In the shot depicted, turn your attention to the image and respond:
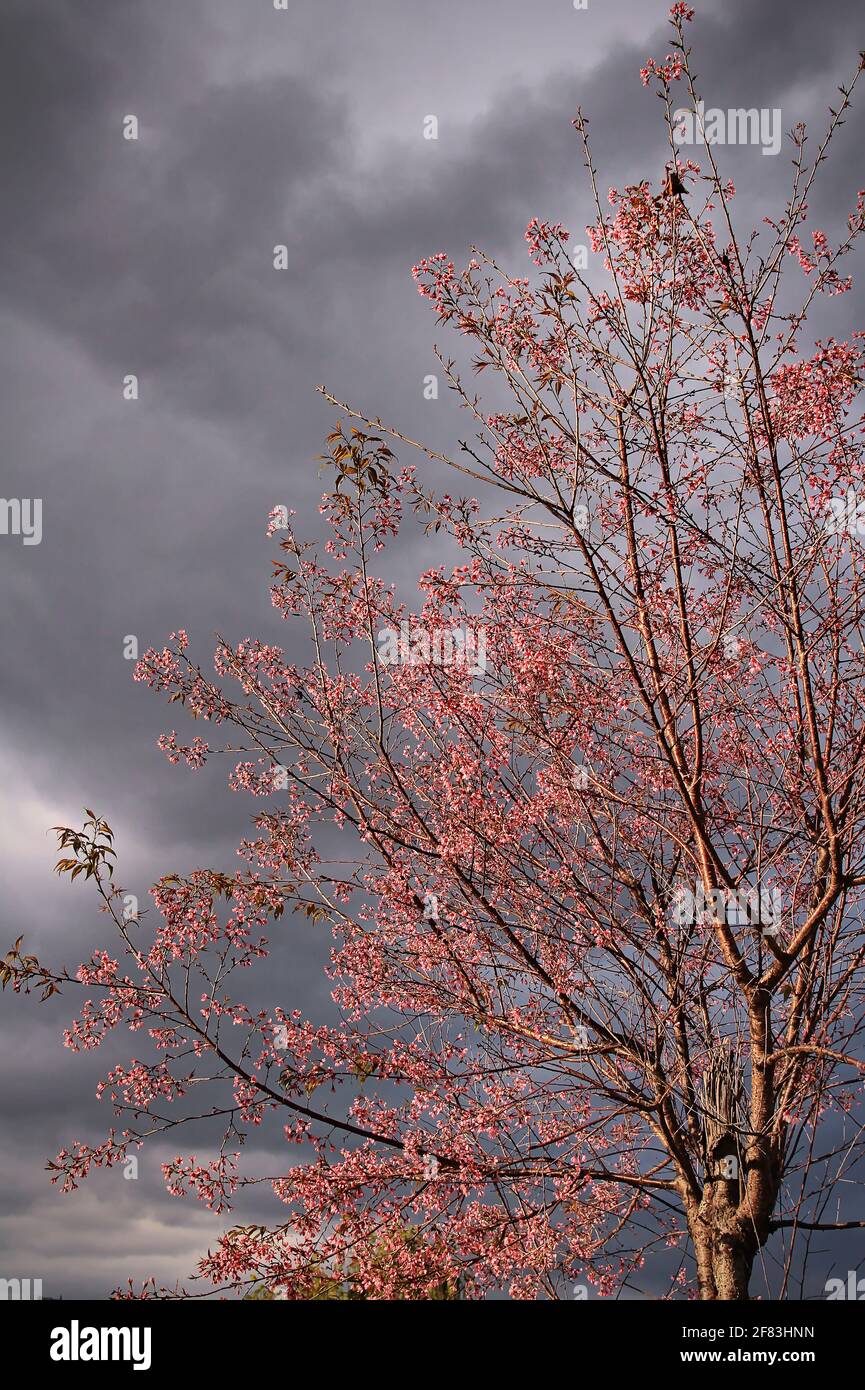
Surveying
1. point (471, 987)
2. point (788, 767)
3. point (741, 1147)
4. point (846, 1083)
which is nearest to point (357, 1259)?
point (471, 987)

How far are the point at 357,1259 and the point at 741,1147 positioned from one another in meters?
2.86

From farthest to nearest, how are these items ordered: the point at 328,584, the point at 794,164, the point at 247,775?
1. the point at 247,775
2. the point at 328,584
3. the point at 794,164

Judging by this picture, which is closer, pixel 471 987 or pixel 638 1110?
pixel 638 1110

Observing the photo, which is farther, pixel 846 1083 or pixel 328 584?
pixel 328 584

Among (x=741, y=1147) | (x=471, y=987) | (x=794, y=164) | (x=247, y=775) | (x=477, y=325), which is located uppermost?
(x=794, y=164)

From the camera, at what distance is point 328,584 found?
845 centimetres

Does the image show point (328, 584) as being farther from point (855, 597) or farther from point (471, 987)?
point (855, 597)

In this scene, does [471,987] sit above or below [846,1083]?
above

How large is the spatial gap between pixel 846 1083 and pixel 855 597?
3.20 m
